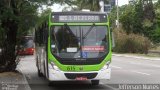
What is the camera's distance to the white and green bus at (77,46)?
663 inches

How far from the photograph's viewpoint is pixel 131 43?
57562mm

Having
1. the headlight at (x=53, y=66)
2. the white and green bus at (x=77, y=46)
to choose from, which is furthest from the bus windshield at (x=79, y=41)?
the headlight at (x=53, y=66)

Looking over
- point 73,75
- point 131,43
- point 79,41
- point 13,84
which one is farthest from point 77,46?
point 131,43

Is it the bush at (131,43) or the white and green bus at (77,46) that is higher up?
the white and green bus at (77,46)

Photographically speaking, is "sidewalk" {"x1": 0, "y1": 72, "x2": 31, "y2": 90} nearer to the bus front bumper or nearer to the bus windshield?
the bus front bumper

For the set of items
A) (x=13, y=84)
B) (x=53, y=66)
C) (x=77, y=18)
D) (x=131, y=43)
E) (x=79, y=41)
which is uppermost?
(x=77, y=18)

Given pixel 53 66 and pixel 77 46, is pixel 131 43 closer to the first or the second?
pixel 77 46

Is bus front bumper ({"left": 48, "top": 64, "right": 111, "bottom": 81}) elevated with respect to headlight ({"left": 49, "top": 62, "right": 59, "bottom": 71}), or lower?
lower

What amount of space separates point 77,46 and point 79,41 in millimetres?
210

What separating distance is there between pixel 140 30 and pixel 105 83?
2270 inches

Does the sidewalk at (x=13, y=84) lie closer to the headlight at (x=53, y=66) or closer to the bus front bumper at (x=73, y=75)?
the bus front bumper at (x=73, y=75)

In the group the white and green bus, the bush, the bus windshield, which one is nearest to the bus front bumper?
the white and green bus

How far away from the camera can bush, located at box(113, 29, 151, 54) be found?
56625mm

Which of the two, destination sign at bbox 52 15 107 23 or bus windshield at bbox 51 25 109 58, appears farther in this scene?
destination sign at bbox 52 15 107 23
